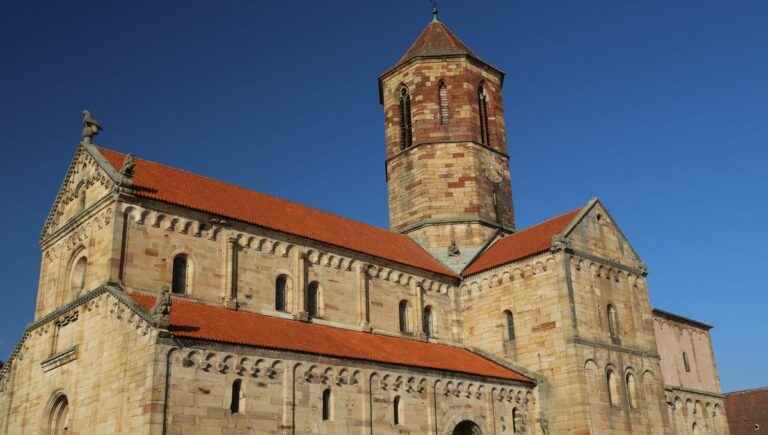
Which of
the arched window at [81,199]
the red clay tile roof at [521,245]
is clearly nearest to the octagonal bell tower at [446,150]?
the red clay tile roof at [521,245]

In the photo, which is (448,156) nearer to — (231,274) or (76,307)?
(231,274)

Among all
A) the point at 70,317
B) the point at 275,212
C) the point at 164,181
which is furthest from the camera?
the point at 275,212

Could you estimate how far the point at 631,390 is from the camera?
31.4 m

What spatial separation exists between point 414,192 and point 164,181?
1471cm

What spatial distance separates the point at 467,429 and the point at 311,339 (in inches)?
286

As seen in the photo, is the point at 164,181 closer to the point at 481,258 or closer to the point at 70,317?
the point at 70,317

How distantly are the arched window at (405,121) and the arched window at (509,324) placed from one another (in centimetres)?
1156

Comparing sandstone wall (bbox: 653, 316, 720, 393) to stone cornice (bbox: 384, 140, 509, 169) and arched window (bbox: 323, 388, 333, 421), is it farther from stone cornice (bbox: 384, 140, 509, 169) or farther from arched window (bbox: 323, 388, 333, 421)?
arched window (bbox: 323, 388, 333, 421)

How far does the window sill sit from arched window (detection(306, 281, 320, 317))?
27.6ft

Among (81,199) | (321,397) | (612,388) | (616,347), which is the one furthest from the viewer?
(616,347)

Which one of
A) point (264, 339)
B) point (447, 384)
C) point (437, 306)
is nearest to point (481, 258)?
point (437, 306)

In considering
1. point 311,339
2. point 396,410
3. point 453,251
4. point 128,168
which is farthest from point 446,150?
point 128,168

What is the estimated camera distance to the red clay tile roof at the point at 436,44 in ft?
133

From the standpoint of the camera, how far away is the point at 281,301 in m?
28.1
